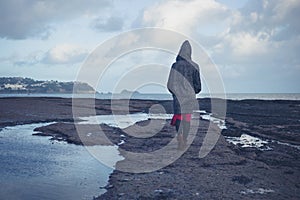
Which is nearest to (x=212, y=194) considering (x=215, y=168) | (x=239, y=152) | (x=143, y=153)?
(x=215, y=168)

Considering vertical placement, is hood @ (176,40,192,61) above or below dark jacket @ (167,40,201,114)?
above

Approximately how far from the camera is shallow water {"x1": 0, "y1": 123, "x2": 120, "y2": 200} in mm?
5684

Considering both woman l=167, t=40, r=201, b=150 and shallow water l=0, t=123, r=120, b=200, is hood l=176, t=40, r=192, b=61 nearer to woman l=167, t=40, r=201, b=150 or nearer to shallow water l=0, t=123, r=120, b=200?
woman l=167, t=40, r=201, b=150

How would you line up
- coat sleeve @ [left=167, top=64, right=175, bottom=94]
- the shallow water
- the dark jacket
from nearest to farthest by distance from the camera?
1. the shallow water
2. the dark jacket
3. coat sleeve @ [left=167, top=64, right=175, bottom=94]

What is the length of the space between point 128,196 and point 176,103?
14.8 ft

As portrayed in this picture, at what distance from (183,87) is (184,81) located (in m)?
0.18

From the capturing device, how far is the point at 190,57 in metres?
9.74

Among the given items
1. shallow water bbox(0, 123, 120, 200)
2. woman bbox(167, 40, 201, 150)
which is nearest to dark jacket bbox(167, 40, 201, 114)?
woman bbox(167, 40, 201, 150)

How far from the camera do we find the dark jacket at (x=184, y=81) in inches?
370

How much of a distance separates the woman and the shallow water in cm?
244

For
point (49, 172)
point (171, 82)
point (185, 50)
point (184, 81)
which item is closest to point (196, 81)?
point (184, 81)

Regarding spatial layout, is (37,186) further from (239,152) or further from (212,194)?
(239,152)

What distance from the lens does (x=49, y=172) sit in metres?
7.24

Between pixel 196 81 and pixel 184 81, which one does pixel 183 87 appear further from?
pixel 196 81
